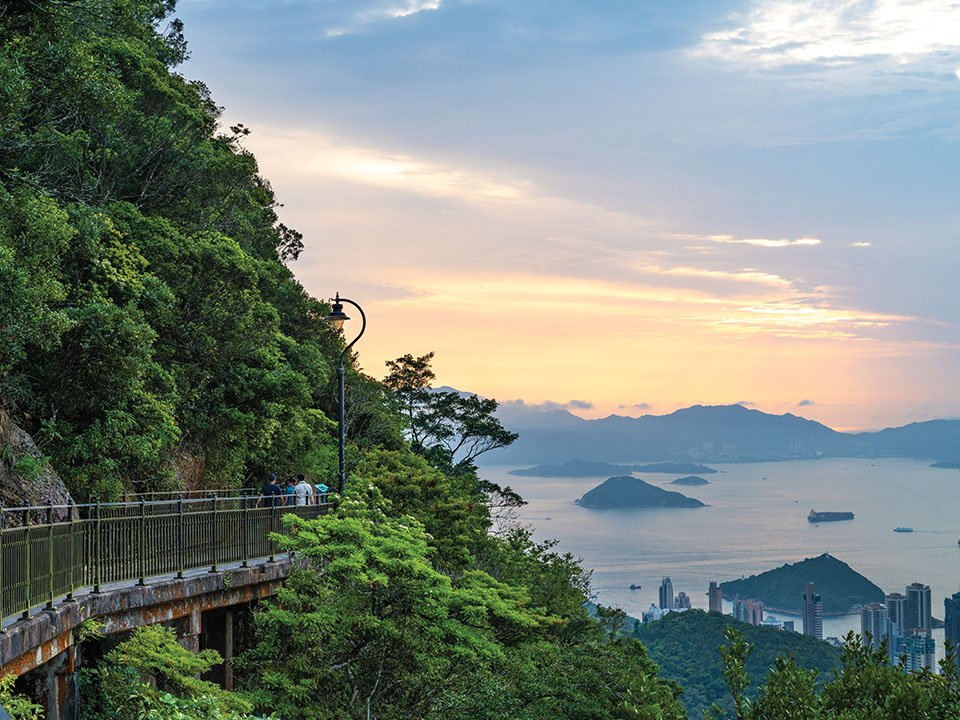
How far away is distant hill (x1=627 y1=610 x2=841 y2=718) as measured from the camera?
87.9 m

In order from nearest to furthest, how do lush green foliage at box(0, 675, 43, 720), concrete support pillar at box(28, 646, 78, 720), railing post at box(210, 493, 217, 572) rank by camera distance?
lush green foliage at box(0, 675, 43, 720), concrete support pillar at box(28, 646, 78, 720), railing post at box(210, 493, 217, 572)

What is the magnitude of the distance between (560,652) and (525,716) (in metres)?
4.72

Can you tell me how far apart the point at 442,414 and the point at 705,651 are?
50213mm

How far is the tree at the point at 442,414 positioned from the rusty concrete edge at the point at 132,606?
133 ft

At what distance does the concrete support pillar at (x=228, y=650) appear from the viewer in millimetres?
15867

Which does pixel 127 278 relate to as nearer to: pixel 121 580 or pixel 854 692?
pixel 121 580

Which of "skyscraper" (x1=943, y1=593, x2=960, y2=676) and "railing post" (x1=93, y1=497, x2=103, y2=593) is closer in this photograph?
"railing post" (x1=93, y1=497, x2=103, y2=593)

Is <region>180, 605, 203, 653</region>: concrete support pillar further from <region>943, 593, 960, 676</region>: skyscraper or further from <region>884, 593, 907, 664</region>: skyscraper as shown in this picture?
A: <region>884, 593, 907, 664</region>: skyscraper

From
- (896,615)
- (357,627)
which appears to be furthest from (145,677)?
(896,615)

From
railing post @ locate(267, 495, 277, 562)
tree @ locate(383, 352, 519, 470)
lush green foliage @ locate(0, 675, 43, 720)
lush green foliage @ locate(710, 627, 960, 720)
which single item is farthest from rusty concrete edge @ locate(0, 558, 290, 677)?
tree @ locate(383, 352, 519, 470)

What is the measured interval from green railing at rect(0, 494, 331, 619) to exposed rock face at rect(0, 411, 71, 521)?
2.29 ft

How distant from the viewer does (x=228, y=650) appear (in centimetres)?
1620

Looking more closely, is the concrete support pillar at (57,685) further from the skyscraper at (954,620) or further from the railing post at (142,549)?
the skyscraper at (954,620)

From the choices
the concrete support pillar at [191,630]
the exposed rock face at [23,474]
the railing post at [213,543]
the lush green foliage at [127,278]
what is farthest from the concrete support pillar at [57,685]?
the exposed rock face at [23,474]
